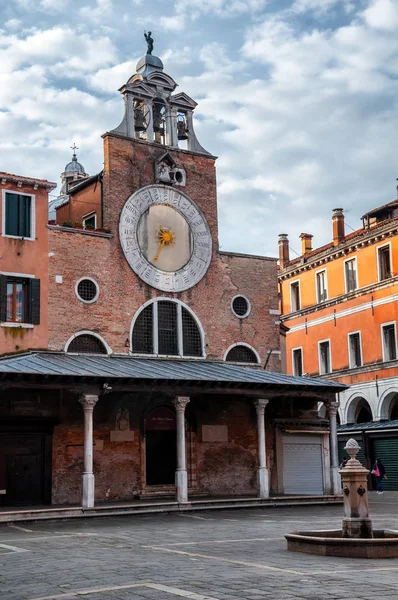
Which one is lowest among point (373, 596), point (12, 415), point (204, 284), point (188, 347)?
point (373, 596)

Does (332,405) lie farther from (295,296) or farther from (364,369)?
(295,296)

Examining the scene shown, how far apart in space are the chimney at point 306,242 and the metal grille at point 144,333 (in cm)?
1983

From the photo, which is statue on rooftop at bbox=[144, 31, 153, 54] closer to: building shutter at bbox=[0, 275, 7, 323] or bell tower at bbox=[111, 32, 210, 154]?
bell tower at bbox=[111, 32, 210, 154]

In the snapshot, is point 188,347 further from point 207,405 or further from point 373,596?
point 373,596

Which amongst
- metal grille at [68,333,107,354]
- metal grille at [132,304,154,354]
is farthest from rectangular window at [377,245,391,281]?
metal grille at [68,333,107,354]

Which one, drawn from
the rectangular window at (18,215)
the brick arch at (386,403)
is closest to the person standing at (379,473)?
the brick arch at (386,403)

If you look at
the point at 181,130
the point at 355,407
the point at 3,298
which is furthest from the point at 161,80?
the point at 355,407

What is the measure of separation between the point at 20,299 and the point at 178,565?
1462 cm

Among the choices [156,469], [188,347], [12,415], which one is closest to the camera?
[12,415]

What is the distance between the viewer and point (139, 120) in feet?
94.9

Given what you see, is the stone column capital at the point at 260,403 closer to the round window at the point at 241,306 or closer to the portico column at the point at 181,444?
the portico column at the point at 181,444

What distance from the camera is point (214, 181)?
98.5ft

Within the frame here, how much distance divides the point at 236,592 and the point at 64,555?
4871 mm

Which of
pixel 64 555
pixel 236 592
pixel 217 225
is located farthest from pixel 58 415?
pixel 236 592
